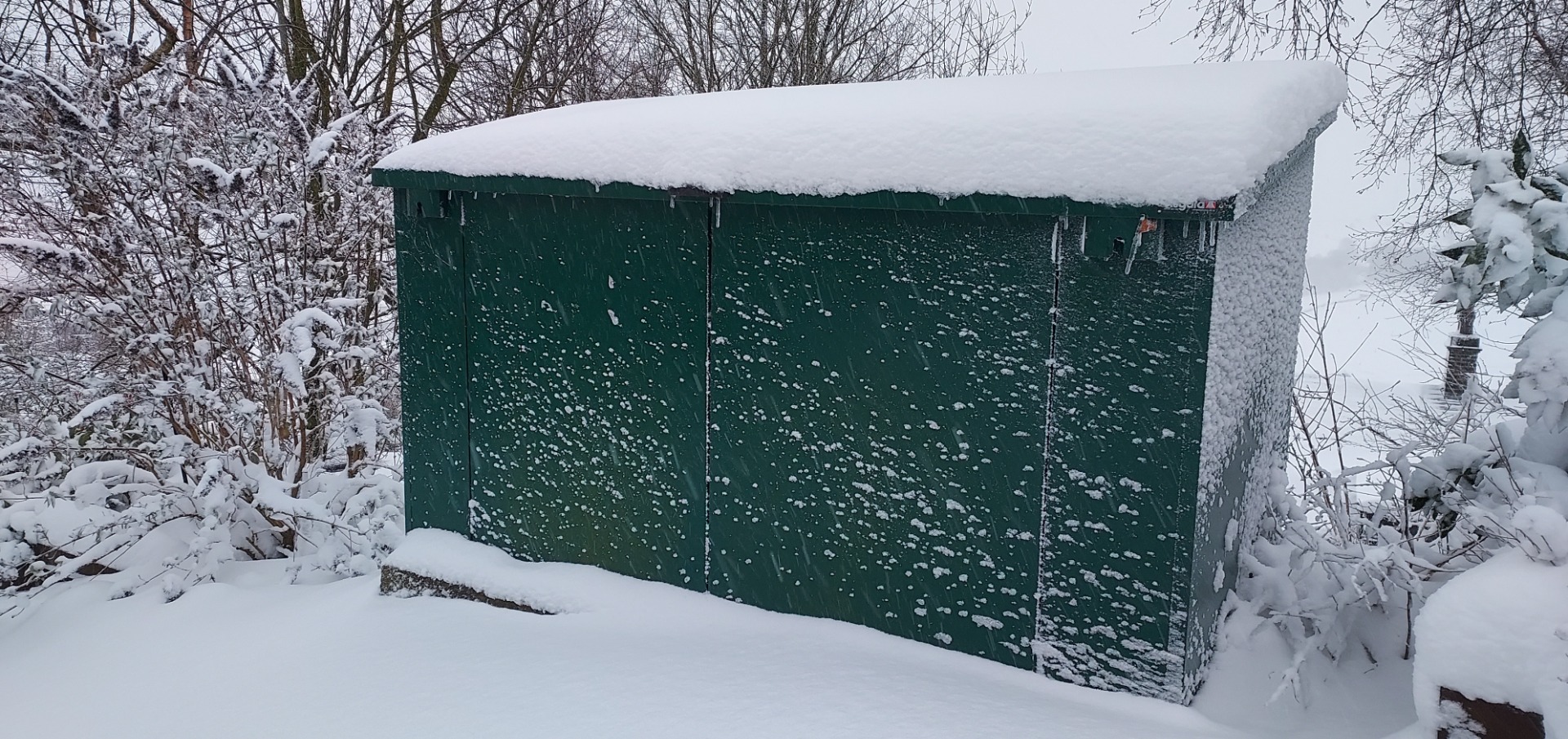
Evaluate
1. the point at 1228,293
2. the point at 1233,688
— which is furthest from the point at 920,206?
the point at 1233,688

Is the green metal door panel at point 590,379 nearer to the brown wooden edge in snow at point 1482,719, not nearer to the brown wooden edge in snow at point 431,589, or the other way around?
the brown wooden edge in snow at point 431,589

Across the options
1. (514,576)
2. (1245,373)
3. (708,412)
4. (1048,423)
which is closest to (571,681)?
(514,576)

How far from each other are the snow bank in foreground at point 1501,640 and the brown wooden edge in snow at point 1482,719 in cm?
2

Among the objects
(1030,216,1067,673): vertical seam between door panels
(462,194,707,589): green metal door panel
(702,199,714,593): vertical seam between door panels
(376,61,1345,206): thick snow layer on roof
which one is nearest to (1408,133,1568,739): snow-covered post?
(376,61,1345,206): thick snow layer on roof

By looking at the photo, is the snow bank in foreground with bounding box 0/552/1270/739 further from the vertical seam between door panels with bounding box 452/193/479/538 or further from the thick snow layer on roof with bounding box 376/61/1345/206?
the thick snow layer on roof with bounding box 376/61/1345/206

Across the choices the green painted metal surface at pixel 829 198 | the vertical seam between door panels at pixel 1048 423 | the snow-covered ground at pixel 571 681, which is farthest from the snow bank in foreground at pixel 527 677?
the green painted metal surface at pixel 829 198

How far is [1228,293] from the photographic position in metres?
2.98

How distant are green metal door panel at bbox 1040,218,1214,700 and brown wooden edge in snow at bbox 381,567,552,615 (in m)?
2.33

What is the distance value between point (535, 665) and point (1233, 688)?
2.52 metres

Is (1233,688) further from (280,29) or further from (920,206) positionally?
(280,29)

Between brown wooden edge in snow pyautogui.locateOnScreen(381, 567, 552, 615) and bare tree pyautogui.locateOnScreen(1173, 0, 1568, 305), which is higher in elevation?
bare tree pyautogui.locateOnScreen(1173, 0, 1568, 305)

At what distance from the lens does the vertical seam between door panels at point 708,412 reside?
12.3 feet

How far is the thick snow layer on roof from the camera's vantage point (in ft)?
9.21

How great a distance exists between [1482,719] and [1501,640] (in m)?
0.22
